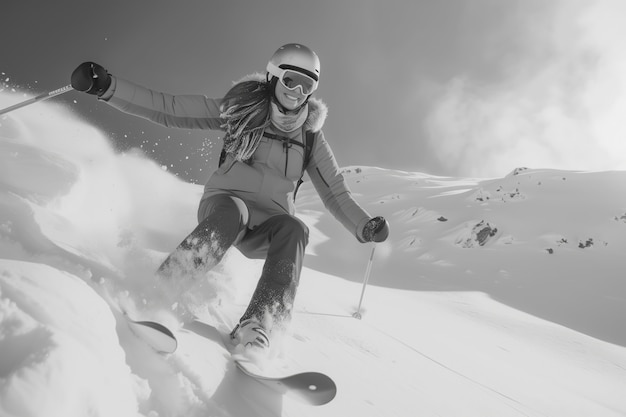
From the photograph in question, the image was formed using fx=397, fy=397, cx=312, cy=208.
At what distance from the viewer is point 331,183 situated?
3.41 metres

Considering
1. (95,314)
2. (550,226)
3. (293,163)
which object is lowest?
(95,314)

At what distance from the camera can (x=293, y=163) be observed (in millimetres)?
3135

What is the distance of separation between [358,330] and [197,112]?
2163mm

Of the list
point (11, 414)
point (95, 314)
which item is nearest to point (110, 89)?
point (95, 314)

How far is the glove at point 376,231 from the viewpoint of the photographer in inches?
121

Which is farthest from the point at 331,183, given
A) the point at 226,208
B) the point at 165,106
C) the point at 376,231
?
the point at 165,106

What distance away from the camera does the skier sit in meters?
2.61

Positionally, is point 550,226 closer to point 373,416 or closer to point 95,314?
point 373,416

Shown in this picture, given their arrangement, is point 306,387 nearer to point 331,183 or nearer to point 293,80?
point 331,183

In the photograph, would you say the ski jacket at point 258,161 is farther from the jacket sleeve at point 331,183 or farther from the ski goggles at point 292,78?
the ski goggles at point 292,78

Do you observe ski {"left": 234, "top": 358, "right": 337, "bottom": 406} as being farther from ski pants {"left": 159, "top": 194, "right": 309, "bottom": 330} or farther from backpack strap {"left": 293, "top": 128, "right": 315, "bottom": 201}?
backpack strap {"left": 293, "top": 128, "right": 315, "bottom": 201}

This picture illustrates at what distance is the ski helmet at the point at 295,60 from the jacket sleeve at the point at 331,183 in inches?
20.5

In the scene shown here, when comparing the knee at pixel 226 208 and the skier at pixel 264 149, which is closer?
the knee at pixel 226 208

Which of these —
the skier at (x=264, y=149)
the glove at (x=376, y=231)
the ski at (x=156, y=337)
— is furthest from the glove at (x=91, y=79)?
the glove at (x=376, y=231)
